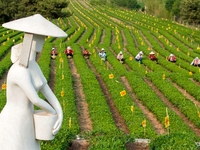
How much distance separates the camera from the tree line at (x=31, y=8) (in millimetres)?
46078

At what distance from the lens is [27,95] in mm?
5191

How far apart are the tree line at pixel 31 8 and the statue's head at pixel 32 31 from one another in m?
41.4

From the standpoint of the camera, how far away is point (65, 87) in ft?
53.5

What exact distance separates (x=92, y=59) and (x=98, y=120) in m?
13.0

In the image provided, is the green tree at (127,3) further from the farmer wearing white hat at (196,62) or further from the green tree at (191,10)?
the farmer wearing white hat at (196,62)

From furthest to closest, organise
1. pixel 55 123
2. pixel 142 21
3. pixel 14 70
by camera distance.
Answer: pixel 142 21 < pixel 55 123 < pixel 14 70

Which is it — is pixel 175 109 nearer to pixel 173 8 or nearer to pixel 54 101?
pixel 54 101

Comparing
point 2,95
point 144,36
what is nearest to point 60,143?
point 2,95

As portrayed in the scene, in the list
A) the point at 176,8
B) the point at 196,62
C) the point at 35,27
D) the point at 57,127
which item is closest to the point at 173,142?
the point at 57,127

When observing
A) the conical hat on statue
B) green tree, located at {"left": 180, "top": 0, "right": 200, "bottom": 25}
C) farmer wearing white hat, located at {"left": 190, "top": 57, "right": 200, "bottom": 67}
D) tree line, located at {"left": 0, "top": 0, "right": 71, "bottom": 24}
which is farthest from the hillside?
green tree, located at {"left": 180, "top": 0, "right": 200, "bottom": 25}

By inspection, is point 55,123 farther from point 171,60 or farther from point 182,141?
point 171,60

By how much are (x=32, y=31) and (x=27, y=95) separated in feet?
2.93

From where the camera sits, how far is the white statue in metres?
5.11

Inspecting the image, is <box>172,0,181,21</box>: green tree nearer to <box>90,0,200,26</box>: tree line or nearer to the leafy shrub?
<box>90,0,200,26</box>: tree line
